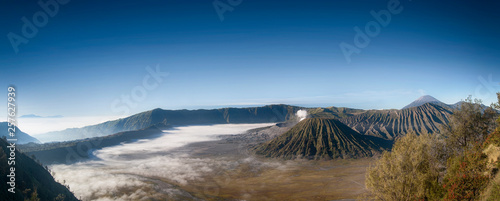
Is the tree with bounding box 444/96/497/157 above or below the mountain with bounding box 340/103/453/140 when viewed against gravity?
above

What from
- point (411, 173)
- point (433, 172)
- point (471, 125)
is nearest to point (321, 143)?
point (471, 125)

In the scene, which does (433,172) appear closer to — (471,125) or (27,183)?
(471,125)

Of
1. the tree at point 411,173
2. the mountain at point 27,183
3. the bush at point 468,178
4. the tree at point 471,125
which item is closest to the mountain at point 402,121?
the tree at point 471,125

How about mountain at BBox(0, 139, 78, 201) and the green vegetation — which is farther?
mountain at BBox(0, 139, 78, 201)

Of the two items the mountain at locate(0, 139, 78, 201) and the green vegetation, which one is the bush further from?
the mountain at locate(0, 139, 78, 201)

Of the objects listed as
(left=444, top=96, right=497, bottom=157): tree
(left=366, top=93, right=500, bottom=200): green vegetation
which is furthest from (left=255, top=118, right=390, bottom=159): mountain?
(left=366, top=93, right=500, bottom=200): green vegetation
